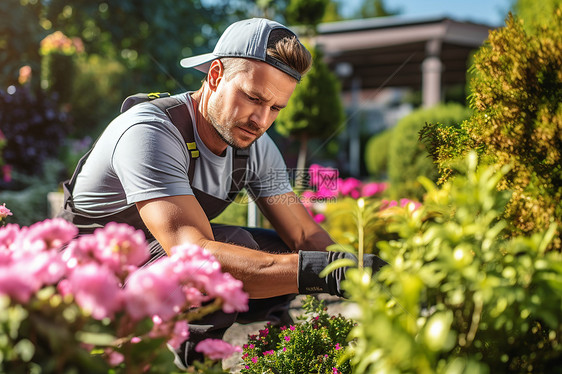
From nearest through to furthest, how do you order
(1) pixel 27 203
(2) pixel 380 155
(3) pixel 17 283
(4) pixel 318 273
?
(3) pixel 17 283, (4) pixel 318 273, (1) pixel 27 203, (2) pixel 380 155

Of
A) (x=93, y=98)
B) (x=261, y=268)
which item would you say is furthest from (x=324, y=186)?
(x=93, y=98)

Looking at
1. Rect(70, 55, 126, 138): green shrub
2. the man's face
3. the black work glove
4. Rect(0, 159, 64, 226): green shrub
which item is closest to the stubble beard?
the man's face

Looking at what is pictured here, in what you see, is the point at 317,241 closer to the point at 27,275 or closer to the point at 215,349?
the point at 215,349

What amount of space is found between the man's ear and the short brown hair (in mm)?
26

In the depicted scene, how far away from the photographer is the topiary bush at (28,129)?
6.63m

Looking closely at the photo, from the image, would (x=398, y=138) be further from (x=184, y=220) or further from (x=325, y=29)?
(x=325, y=29)

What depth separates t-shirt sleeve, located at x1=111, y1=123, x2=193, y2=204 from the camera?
5.69 feet

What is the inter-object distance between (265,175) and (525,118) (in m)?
1.56

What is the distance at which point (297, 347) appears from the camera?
1.72 m

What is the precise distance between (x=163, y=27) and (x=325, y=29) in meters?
4.55

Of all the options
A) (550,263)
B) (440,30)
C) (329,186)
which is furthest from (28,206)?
(440,30)

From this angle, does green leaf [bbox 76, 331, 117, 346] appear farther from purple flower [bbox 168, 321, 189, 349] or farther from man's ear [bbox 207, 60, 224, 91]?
man's ear [bbox 207, 60, 224, 91]

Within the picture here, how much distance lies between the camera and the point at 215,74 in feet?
7.11

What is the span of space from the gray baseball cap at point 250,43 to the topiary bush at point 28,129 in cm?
544
